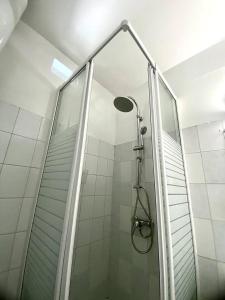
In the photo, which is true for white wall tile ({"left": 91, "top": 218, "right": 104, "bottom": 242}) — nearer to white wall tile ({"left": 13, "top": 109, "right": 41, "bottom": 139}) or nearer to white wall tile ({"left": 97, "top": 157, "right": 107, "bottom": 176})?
white wall tile ({"left": 97, "top": 157, "right": 107, "bottom": 176})

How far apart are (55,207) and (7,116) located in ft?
2.33

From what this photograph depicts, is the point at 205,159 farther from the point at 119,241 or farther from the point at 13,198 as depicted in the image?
→ the point at 13,198

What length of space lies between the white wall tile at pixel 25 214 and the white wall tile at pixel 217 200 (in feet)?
4.22

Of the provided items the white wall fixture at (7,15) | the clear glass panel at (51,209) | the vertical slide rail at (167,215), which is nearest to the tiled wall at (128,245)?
the vertical slide rail at (167,215)

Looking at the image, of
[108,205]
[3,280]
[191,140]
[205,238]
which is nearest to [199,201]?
[205,238]

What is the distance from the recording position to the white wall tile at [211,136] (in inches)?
44.4

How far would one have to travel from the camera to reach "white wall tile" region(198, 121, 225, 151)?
3.70 ft

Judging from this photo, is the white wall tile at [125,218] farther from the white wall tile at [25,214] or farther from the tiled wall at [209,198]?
the white wall tile at [25,214]

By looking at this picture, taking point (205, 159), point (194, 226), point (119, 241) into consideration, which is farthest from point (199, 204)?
point (119, 241)

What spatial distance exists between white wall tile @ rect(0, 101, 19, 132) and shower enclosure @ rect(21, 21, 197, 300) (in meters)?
0.27

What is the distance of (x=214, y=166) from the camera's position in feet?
3.66

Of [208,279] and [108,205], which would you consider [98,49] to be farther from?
[208,279]

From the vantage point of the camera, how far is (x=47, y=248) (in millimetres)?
722

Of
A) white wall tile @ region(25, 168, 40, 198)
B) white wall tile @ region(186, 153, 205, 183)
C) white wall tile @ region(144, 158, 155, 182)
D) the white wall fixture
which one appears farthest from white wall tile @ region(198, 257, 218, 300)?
the white wall fixture
